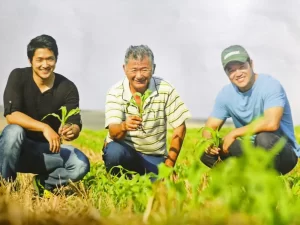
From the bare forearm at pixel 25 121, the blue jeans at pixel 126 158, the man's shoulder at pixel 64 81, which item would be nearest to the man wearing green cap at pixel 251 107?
the blue jeans at pixel 126 158

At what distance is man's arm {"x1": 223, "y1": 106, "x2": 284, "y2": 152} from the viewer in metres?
3.26

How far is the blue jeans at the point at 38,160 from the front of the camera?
3.09m

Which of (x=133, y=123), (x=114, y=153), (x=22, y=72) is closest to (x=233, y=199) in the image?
(x=133, y=123)

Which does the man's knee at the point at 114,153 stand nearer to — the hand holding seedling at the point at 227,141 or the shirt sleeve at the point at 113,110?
the shirt sleeve at the point at 113,110

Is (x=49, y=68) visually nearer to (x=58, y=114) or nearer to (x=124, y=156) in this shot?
(x=58, y=114)

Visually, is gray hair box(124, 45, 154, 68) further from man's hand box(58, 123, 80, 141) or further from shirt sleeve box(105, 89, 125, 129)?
man's hand box(58, 123, 80, 141)

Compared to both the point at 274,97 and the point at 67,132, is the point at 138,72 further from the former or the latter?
the point at 274,97

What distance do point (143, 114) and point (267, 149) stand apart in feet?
2.33

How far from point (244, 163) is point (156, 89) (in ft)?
8.04

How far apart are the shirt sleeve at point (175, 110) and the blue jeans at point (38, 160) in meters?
0.55

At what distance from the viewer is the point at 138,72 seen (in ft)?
11.0

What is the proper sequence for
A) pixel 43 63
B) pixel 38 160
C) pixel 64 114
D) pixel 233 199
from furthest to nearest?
pixel 43 63 → pixel 38 160 → pixel 64 114 → pixel 233 199

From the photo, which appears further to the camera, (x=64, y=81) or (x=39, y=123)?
(x=64, y=81)

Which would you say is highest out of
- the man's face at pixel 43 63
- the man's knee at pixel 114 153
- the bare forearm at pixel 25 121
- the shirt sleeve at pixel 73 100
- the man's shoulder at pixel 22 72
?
the man's face at pixel 43 63
